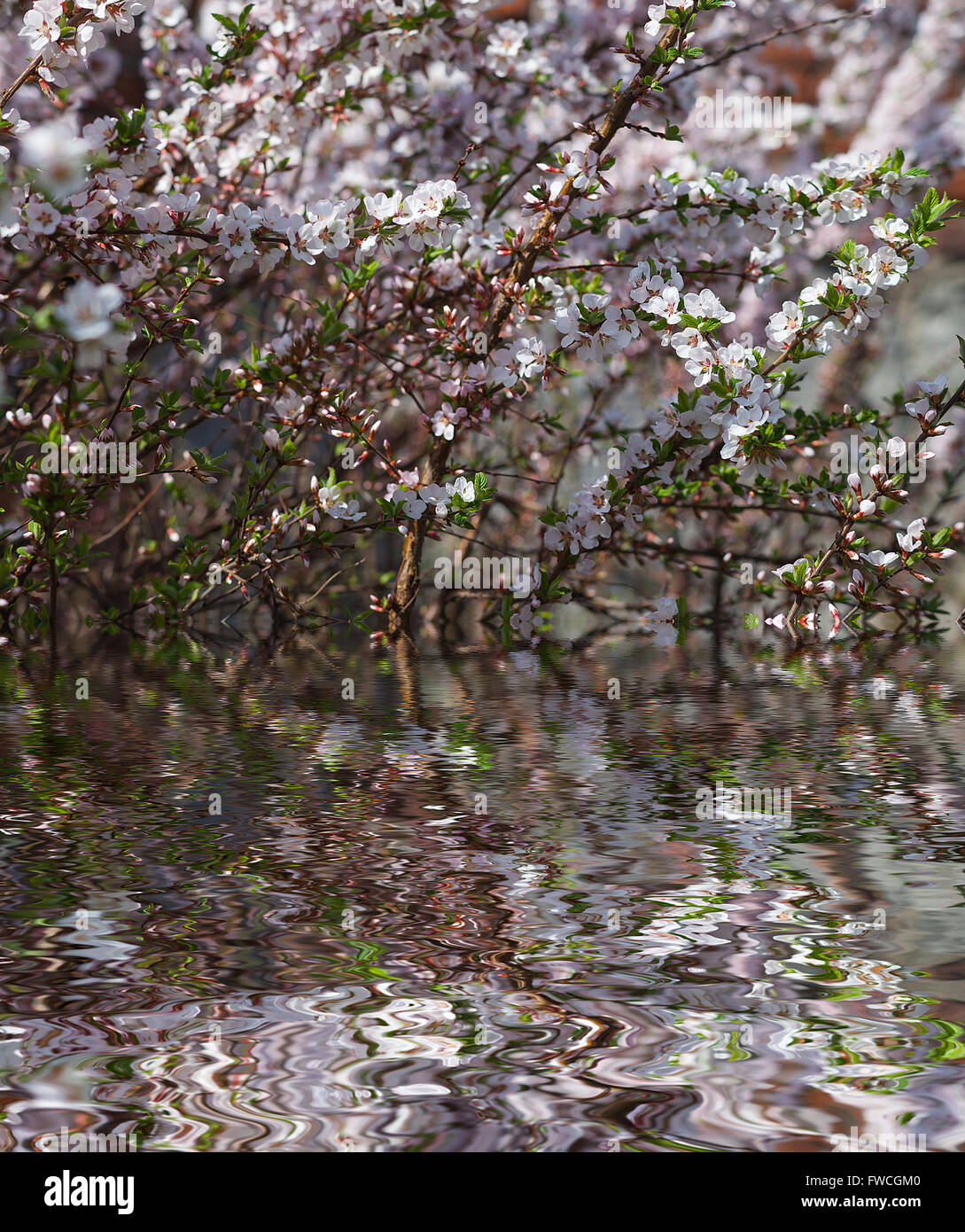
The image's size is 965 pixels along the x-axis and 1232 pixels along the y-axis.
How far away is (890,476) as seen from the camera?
376cm

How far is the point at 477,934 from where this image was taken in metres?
1.41

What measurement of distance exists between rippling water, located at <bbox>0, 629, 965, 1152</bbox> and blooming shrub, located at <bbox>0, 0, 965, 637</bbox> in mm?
1201

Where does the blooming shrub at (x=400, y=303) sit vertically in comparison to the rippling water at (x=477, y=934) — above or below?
above

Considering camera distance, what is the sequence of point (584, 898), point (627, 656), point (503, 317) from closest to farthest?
Result: point (584, 898) < point (503, 317) < point (627, 656)

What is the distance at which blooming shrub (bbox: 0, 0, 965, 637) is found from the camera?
358 cm

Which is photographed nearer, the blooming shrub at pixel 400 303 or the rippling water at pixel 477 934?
the rippling water at pixel 477 934

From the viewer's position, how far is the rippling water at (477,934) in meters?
1.02

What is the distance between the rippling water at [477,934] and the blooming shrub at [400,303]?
120 centimetres

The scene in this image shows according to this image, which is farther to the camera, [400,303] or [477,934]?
[400,303]

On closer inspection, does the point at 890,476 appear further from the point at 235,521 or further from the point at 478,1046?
the point at 478,1046

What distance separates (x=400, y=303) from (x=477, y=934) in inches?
130
